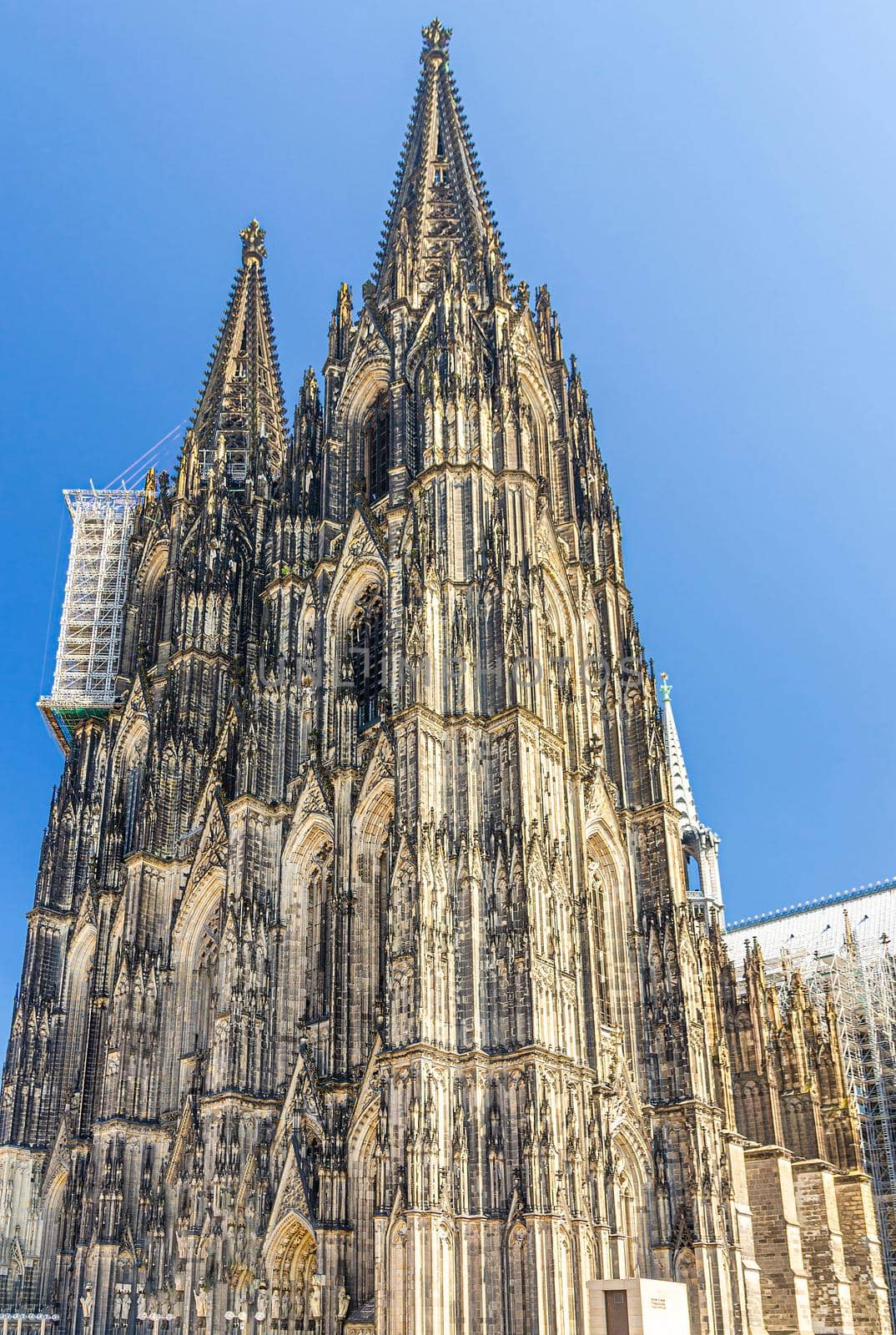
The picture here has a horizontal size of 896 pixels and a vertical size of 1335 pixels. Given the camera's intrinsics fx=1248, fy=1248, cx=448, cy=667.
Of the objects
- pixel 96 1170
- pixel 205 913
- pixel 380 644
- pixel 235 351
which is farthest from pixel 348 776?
pixel 235 351

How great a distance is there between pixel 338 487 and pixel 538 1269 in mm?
25204

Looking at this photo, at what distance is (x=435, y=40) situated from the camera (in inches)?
2135

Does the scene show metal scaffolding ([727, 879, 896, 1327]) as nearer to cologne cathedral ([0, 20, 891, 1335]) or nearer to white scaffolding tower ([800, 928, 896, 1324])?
white scaffolding tower ([800, 928, 896, 1324])

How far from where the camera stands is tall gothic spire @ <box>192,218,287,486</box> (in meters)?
54.3

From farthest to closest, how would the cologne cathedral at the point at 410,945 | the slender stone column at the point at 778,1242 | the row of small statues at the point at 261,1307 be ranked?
the slender stone column at the point at 778,1242
the row of small statues at the point at 261,1307
the cologne cathedral at the point at 410,945

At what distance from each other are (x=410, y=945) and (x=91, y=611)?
3048cm

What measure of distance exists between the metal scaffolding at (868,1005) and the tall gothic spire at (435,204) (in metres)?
30.3

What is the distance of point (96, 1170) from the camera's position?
3584 centimetres

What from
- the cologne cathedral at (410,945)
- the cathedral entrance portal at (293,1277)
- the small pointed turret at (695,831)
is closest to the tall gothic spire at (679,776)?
the small pointed turret at (695,831)

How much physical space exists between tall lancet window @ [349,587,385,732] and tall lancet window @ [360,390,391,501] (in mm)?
4259

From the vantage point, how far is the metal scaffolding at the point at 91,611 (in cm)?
5138

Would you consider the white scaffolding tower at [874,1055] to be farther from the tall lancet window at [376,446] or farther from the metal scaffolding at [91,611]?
the metal scaffolding at [91,611]

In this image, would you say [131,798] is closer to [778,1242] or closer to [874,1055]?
[778,1242]

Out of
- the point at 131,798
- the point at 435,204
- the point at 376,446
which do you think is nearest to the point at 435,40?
the point at 435,204
